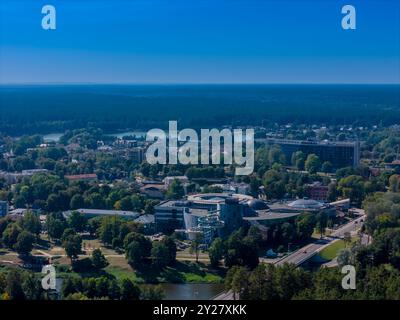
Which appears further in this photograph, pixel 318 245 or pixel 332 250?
pixel 318 245

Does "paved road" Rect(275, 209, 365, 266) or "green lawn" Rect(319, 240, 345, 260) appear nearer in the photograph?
"paved road" Rect(275, 209, 365, 266)

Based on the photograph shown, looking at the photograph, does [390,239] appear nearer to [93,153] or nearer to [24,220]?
[24,220]

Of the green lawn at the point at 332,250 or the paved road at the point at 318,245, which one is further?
the green lawn at the point at 332,250
